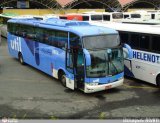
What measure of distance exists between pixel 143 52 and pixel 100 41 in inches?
98.7

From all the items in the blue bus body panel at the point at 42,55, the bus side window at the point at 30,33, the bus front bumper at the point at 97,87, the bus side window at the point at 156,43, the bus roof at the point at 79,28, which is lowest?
the bus front bumper at the point at 97,87

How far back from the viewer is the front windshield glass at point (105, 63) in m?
12.4

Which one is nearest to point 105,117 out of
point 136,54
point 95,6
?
point 136,54

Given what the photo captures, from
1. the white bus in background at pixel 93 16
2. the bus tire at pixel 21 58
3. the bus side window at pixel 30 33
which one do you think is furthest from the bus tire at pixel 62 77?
the white bus in background at pixel 93 16

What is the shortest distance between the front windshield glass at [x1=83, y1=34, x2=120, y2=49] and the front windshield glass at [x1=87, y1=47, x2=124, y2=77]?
0.75ft

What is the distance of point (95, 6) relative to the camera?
66.1 m

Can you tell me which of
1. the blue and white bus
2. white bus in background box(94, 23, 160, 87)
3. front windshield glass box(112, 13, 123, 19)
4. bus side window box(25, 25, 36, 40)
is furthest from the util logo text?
front windshield glass box(112, 13, 123, 19)

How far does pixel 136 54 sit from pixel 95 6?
52589 mm

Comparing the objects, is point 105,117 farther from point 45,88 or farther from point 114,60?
point 45,88

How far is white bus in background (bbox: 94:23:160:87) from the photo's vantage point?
44.5 feet

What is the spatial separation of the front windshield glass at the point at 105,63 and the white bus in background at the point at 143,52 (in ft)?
4.91

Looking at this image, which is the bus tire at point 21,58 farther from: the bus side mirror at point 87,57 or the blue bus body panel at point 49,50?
the bus side mirror at point 87,57

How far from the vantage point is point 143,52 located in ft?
46.6

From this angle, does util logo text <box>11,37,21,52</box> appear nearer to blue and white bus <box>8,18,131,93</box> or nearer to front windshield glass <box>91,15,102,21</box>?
blue and white bus <box>8,18,131,93</box>
